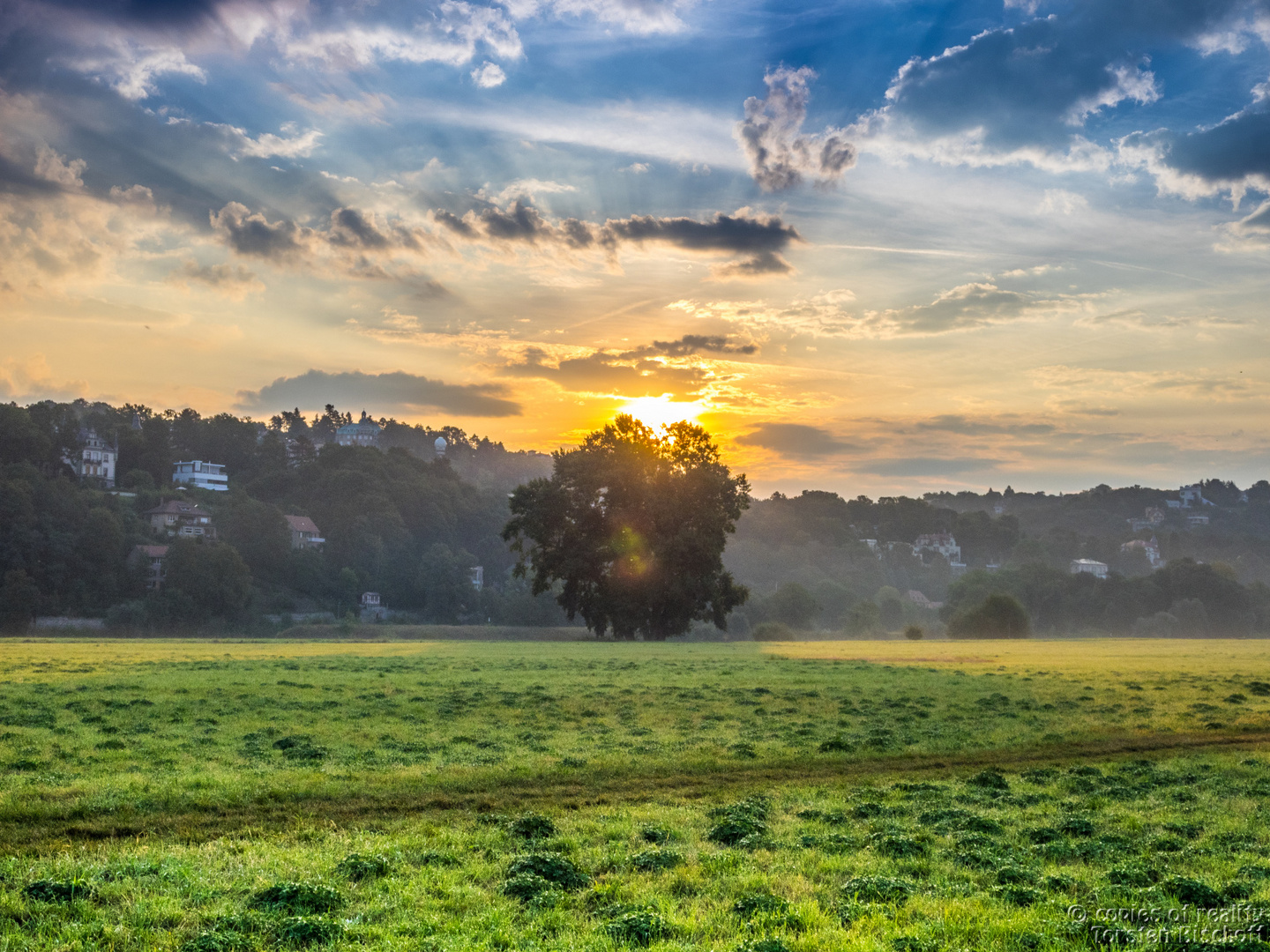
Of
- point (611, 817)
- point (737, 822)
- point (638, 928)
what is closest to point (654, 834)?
point (737, 822)

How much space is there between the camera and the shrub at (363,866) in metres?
11.4

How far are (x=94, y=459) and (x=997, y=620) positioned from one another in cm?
15350

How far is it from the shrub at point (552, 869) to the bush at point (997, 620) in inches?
4411

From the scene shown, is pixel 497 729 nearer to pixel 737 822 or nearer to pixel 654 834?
pixel 654 834

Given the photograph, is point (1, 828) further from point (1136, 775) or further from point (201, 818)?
point (1136, 775)

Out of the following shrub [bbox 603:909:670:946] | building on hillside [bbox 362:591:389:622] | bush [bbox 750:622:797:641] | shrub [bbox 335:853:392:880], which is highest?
shrub [bbox 603:909:670:946]

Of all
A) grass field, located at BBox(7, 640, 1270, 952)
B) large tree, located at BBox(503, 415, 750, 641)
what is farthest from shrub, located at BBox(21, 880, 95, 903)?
large tree, located at BBox(503, 415, 750, 641)

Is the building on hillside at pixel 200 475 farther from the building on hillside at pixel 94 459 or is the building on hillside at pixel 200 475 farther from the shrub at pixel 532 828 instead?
the shrub at pixel 532 828

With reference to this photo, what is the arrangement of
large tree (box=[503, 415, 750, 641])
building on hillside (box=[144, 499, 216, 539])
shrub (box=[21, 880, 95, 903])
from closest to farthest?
1. shrub (box=[21, 880, 95, 903])
2. large tree (box=[503, 415, 750, 641])
3. building on hillside (box=[144, 499, 216, 539])

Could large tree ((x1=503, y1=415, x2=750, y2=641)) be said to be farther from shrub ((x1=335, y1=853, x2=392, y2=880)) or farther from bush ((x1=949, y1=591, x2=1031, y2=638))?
shrub ((x1=335, y1=853, x2=392, y2=880))

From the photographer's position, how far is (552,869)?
38.2 feet

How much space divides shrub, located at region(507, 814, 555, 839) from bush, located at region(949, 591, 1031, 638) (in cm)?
11005

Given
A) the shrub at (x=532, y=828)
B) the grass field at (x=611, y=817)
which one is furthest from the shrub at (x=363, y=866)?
the shrub at (x=532, y=828)

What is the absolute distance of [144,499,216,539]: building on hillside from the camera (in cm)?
13800
